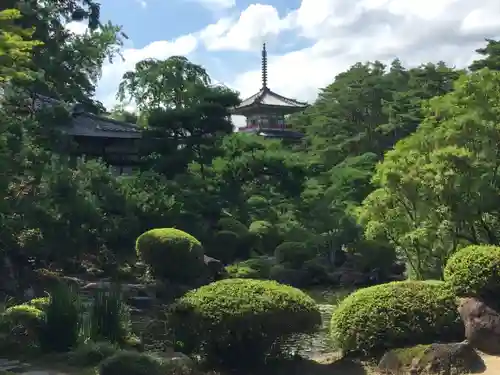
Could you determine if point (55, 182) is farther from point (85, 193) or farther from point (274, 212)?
point (274, 212)

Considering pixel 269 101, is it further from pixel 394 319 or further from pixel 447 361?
pixel 447 361

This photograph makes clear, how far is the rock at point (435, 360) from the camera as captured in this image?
25.7 ft

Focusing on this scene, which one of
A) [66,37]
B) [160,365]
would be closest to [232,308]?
[160,365]

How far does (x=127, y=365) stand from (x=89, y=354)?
1.59 metres

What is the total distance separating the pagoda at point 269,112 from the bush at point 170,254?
25391 mm

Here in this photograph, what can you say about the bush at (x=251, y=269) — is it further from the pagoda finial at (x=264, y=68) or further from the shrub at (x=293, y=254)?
the pagoda finial at (x=264, y=68)

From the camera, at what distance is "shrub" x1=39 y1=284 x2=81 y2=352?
9398 mm

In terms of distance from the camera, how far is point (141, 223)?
1855 cm

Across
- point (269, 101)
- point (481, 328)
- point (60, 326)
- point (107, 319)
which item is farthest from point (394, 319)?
point (269, 101)

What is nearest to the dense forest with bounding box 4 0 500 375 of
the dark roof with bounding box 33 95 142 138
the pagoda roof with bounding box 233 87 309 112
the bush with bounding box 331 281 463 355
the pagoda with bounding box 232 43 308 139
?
the bush with bounding box 331 281 463 355

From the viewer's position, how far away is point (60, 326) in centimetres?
948

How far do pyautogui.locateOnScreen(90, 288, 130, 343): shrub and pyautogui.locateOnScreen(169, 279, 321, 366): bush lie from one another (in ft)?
6.32

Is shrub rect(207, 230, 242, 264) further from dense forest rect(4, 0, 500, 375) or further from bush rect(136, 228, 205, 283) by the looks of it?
bush rect(136, 228, 205, 283)

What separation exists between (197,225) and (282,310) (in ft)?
44.3
